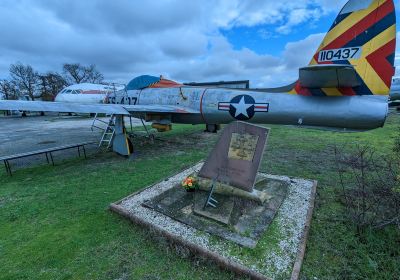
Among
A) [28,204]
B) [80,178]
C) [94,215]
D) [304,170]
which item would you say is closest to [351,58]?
[304,170]

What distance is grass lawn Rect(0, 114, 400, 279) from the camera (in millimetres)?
3230

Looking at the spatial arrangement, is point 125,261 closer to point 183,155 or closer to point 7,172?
point 183,155

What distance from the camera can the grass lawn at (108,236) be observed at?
3230mm

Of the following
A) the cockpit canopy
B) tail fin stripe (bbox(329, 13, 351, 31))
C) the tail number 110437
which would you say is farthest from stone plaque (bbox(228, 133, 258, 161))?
the cockpit canopy

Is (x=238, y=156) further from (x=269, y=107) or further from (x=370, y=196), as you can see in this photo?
(x=269, y=107)

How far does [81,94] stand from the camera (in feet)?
85.3

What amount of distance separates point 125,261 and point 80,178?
4361mm

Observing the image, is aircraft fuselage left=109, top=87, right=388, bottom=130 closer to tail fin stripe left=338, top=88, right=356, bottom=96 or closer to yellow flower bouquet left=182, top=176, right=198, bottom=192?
tail fin stripe left=338, top=88, right=356, bottom=96

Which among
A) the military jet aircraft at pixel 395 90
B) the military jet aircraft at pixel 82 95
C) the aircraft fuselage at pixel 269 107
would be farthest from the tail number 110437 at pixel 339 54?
the military jet aircraft at pixel 395 90

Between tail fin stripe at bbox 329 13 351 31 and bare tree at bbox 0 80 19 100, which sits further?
bare tree at bbox 0 80 19 100

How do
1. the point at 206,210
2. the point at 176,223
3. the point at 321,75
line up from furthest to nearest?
the point at 321,75
the point at 206,210
the point at 176,223

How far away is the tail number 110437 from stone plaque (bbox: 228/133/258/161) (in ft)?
12.7

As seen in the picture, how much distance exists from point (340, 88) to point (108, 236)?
23.4 feet

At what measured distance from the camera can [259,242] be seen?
3600 mm
